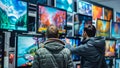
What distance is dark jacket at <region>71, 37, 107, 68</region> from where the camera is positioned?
11.7 feet

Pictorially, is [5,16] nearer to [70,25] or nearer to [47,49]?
[47,49]

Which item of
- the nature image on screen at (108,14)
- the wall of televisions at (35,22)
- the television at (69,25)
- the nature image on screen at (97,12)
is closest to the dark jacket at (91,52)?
the wall of televisions at (35,22)

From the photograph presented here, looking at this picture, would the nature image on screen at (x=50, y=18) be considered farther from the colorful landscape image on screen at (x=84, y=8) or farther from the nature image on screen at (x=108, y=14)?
the nature image on screen at (x=108, y=14)

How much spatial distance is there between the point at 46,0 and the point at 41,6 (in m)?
0.87

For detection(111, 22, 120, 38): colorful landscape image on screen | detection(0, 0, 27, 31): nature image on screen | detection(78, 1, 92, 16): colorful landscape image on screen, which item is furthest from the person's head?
detection(111, 22, 120, 38): colorful landscape image on screen

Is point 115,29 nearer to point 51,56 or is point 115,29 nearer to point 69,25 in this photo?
point 69,25

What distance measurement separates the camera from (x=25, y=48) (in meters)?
3.16

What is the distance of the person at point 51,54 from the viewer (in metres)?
2.78

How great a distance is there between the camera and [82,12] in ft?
15.8

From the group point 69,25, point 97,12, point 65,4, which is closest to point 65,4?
point 65,4

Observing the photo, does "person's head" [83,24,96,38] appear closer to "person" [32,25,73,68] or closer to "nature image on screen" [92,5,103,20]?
"person" [32,25,73,68]

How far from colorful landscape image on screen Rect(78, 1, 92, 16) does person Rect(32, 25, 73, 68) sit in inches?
78.6

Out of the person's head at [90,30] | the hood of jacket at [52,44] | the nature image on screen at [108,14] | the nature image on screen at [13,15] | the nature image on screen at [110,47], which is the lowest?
the nature image on screen at [110,47]

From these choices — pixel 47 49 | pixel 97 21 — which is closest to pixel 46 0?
pixel 97 21
